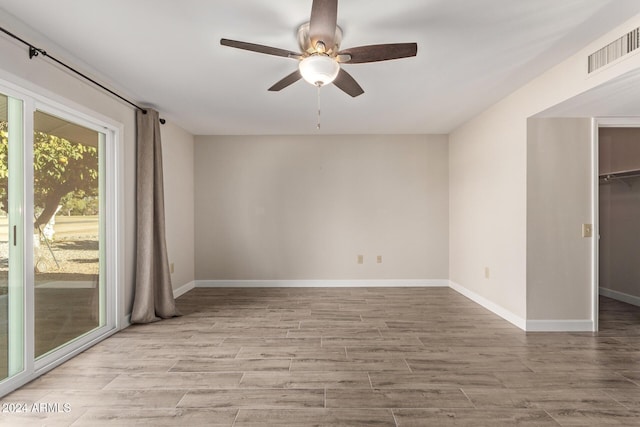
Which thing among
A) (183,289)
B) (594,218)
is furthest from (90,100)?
(594,218)

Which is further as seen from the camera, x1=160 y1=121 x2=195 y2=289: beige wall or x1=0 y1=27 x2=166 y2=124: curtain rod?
x1=160 y1=121 x2=195 y2=289: beige wall

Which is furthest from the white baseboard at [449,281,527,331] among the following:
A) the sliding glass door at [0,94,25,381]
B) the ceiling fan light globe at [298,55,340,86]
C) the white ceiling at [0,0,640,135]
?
the sliding glass door at [0,94,25,381]

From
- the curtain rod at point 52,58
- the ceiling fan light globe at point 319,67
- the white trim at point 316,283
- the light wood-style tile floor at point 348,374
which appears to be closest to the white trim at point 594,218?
the light wood-style tile floor at point 348,374

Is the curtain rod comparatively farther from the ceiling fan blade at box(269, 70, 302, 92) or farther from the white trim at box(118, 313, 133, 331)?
the white trim at box(118, 313, 133, 331)

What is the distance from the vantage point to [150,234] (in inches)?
138

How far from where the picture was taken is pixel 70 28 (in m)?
2.14

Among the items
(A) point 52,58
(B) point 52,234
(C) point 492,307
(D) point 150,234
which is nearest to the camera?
(A) point 52,58

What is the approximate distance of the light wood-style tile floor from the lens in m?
1.90

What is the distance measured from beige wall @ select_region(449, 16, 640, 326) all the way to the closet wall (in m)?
1.47

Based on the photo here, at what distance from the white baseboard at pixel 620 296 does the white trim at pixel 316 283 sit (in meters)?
2.05

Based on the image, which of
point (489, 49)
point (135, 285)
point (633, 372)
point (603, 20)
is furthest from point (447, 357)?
point (135, 285)

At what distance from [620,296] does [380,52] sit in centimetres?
473

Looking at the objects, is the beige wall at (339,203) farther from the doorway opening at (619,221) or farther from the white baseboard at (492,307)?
the doorway opening at (619,221)

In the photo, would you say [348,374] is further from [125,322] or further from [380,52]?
[125,322]
